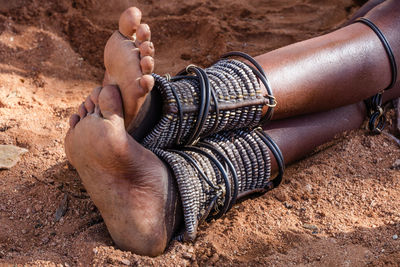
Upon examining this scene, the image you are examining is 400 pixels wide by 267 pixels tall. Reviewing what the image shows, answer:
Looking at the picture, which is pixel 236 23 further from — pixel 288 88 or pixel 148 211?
pixel 148 211

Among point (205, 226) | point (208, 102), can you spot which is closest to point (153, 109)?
point (208, 102)

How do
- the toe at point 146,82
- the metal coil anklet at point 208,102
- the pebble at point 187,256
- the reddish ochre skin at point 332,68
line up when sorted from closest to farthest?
1. the toe at point 146,82
2. the pebble at point 187,256
3. the metal coil anklet at point 208,102
4. the reddish ochre skin at point 332,68

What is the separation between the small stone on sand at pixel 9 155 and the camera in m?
1.96

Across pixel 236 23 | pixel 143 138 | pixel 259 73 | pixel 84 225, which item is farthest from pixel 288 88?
pixel 236 23

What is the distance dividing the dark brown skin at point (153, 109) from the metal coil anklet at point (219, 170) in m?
0.05

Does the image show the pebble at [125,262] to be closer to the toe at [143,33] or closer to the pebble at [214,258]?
the pebble at [214,258]

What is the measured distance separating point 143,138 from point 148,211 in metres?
0.27

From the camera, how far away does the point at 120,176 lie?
146 centimetres

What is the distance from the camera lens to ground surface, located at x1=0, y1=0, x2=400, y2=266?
5.04 ft

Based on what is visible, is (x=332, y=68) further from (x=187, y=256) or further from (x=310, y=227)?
(x=187, y=256)

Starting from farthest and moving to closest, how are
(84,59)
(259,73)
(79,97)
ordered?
(84,59)
(79,97)
(259,73)

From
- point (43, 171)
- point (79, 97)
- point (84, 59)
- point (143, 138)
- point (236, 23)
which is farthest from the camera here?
point (236, 23)

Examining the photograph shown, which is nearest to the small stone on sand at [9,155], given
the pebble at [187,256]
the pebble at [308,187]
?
the pebble at [187,256]

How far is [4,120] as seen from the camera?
225cm
